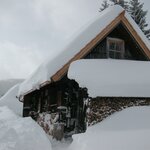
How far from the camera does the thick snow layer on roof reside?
1093 cm

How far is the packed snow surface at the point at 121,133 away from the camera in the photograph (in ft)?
25.8

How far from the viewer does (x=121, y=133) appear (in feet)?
28.3

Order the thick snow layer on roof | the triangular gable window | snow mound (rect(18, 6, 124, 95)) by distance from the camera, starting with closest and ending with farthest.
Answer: the thick snow layer on roof < snow mound (rect(18, 6, 124, 95)) < the triangular gable window

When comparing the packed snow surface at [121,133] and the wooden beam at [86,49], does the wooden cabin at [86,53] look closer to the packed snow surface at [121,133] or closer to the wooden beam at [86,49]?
the wooden beam at [86,49]

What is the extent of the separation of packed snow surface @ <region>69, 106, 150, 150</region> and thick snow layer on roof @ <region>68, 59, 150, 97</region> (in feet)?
2.47

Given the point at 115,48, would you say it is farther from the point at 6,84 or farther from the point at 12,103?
the point at 6,84

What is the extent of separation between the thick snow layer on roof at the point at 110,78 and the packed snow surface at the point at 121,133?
75 centimetres

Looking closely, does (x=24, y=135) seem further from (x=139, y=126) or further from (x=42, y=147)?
(x=139, y=126)

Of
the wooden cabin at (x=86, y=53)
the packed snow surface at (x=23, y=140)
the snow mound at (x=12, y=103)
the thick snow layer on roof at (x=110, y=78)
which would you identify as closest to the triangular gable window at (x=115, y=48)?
the wooden cabin at (x=86, y=53)

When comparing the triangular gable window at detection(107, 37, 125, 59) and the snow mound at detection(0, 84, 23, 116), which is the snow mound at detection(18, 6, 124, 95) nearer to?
the triangular gable window at detection(107, 37, 125, 59)

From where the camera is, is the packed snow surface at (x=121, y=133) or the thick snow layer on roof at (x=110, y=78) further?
the thick snow layer on roof at (x=110, y=78)

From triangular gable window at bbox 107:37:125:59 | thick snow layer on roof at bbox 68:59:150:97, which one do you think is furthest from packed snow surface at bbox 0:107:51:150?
triangular gable window at bbox 107:37:125:59

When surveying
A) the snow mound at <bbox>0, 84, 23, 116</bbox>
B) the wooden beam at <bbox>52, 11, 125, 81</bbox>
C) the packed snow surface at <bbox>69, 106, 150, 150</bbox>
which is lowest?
the snow mound at <bbox>0, 84, 23, 116</bbox>

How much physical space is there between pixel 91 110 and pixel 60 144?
1850mm
